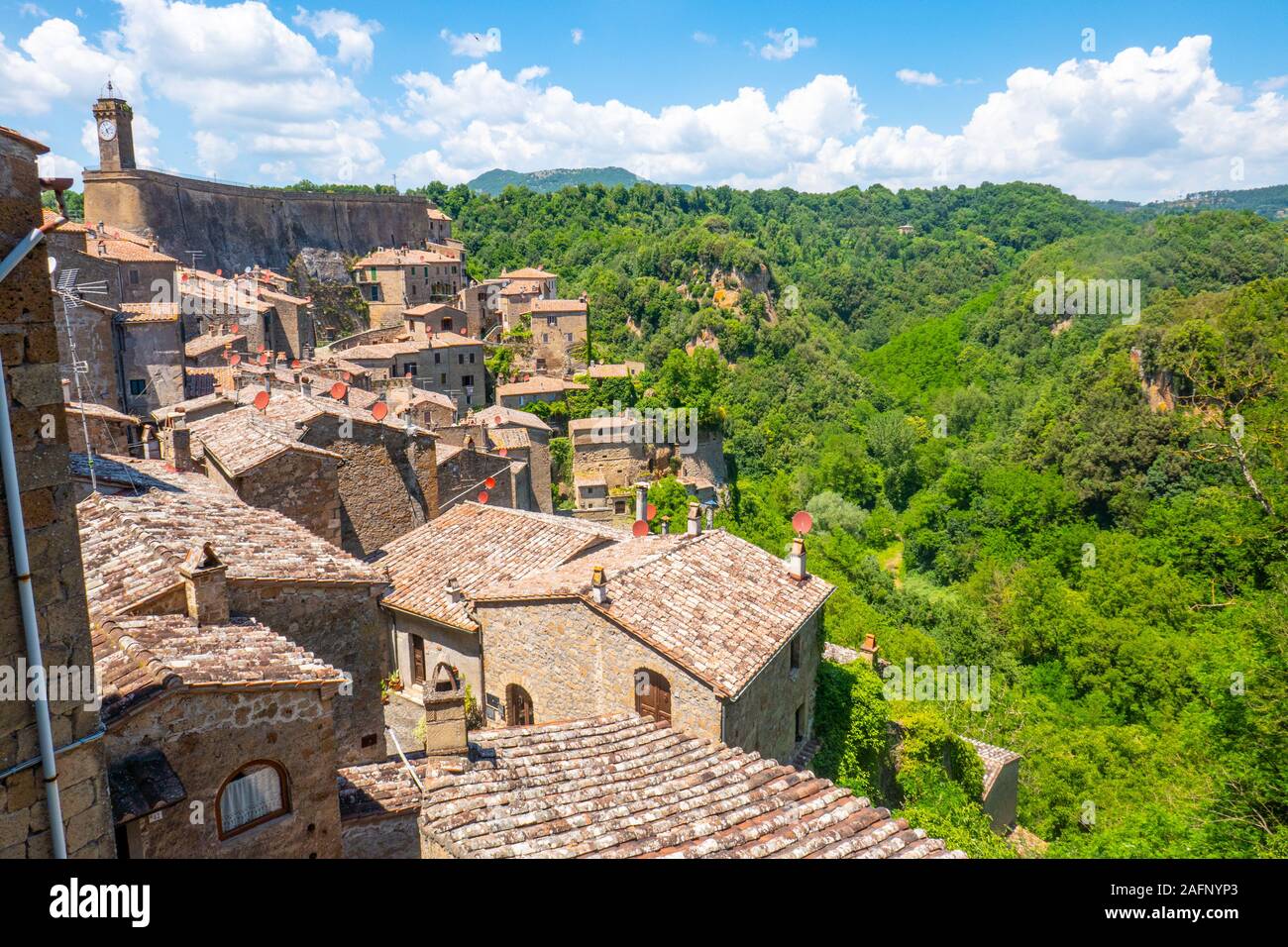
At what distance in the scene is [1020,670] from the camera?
1454 inches

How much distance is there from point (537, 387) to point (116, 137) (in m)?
34.8

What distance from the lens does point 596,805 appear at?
Result: 29.1 ft

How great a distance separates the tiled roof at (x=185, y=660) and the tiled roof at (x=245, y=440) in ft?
20.1

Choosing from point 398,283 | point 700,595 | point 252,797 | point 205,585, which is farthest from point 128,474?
point 398,283

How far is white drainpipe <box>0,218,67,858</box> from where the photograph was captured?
16.1ft

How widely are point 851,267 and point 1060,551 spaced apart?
9733cm

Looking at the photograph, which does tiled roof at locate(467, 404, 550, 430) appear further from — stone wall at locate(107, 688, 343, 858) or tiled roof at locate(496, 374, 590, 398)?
stone wall at locate(107, 688, 343, 858)

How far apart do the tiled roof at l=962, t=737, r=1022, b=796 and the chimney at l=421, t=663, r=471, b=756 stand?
17519 mm

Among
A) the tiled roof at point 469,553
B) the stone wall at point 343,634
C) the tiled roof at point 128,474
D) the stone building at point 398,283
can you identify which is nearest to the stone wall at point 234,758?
the stone wall at point 343,634

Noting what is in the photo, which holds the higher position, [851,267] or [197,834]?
[851,267]

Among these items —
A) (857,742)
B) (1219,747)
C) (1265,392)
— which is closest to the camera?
(857,742)

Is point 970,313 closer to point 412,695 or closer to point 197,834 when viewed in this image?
point 412,695
